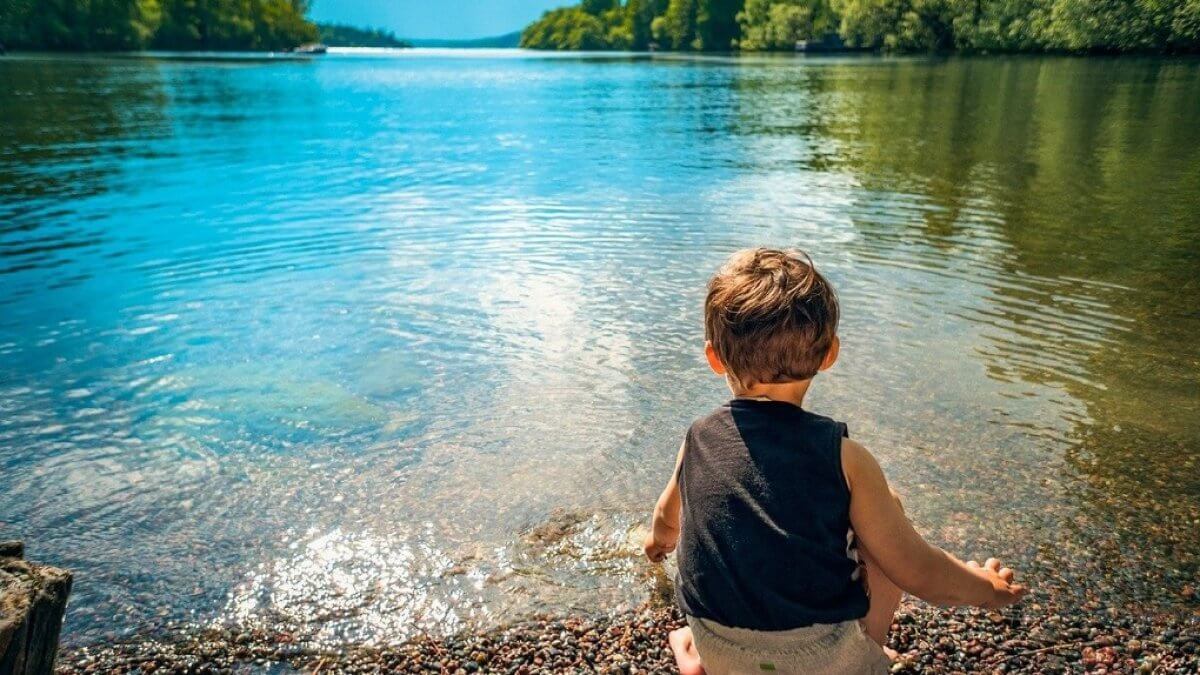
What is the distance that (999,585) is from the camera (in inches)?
109

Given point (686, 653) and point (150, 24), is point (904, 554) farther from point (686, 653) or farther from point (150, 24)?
point (150, 24)

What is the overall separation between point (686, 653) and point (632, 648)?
87 cm

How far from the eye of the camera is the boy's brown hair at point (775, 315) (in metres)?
2.54

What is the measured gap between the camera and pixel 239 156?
73.9 feet

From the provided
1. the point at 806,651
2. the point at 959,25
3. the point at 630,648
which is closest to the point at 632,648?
the point at 630,648

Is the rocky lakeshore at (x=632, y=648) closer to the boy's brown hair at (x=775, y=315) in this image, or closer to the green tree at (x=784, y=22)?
the boy's brown hair at (x=775, y=315)

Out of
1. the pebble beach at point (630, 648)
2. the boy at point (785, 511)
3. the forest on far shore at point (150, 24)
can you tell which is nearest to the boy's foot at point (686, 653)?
the boy at point (785, 511)

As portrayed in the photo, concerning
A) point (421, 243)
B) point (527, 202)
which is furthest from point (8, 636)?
point (527, 202)

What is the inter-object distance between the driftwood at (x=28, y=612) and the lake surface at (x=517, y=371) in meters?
1.43

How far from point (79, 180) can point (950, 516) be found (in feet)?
65.4

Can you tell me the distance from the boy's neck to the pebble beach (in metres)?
1.69

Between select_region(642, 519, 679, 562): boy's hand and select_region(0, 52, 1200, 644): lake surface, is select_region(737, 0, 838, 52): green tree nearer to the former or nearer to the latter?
select_region(0, 52, 1200, 644): lake surface

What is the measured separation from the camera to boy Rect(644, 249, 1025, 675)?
2.51 metres

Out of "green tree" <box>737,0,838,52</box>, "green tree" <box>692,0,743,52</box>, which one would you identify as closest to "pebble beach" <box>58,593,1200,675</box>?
"green tree" <box>737,0,838,52</box>
